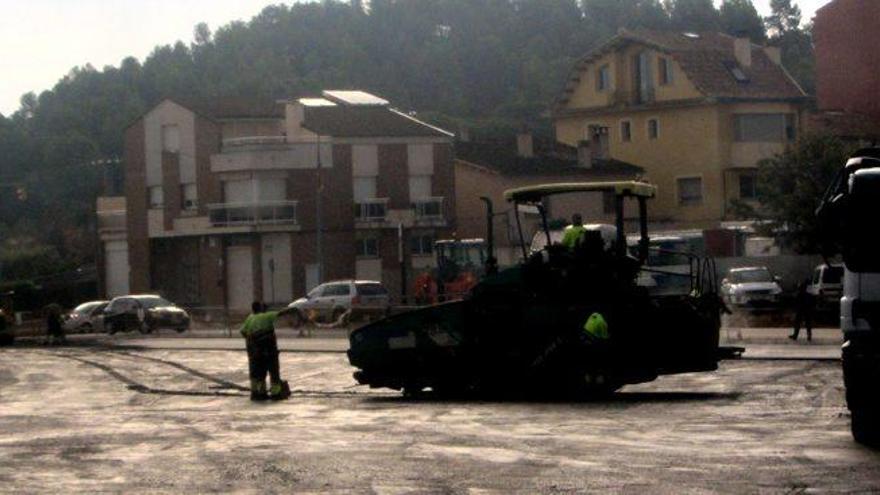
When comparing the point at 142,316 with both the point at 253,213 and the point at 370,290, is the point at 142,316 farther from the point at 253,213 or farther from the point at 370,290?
the point at 253,213

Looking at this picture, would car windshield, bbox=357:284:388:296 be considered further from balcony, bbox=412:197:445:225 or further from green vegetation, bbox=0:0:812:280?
green vegetation, bbox=0:0:812:280

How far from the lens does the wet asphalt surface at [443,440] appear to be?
16.0 m

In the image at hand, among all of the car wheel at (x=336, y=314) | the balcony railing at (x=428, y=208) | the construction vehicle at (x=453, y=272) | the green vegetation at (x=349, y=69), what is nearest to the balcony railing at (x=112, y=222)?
the balcony railing at (x=428, y=208)

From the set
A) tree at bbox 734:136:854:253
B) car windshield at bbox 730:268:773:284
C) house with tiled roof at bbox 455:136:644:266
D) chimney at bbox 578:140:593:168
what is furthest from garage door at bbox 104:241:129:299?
car windshield at bbox 730:268:773:284

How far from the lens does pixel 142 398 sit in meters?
29.9

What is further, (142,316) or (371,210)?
(371,210)

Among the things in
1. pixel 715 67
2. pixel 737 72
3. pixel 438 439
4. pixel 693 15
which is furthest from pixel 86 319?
pixel 693 15

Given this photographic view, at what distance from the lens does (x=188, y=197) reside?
78312 millimetres

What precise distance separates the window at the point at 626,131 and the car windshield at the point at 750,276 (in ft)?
92.2

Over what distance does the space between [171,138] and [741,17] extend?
68341mm

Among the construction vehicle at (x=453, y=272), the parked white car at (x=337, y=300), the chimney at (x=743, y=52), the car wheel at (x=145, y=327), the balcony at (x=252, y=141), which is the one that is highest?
the chimney at (x=743, y=52)

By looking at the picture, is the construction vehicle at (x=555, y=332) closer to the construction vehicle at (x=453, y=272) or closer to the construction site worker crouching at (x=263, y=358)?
the construction site worker crouching at (x=263, y=358)

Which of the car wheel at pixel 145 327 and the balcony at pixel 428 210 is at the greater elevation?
the balcony at pixel 428 210

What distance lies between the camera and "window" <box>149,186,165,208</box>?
7938cm
